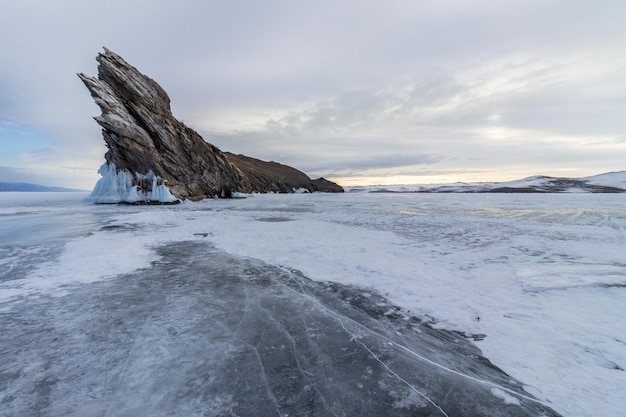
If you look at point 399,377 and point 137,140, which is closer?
point 399,377

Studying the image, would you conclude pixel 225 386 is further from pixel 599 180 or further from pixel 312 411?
pixel 599 180

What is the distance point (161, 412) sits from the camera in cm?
244

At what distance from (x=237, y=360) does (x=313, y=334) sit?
3.41 ft

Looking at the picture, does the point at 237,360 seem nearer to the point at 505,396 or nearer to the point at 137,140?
the point at 505,396

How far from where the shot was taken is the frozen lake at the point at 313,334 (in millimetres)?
2611

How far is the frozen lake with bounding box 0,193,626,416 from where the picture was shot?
8.57ft

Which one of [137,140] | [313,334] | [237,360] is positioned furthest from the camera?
[137,140]

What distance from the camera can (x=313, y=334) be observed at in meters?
3.84

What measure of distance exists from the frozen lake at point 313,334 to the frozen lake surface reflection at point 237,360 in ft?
0.06

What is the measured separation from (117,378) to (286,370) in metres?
1.64

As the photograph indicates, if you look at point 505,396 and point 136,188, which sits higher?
point 136,188

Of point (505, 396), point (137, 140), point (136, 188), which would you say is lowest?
point (505, 396)

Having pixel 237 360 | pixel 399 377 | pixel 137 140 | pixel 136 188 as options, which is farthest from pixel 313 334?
pixel 137 140

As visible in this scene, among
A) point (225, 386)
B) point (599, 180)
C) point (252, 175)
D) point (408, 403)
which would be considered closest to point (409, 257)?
point (408, 403)
